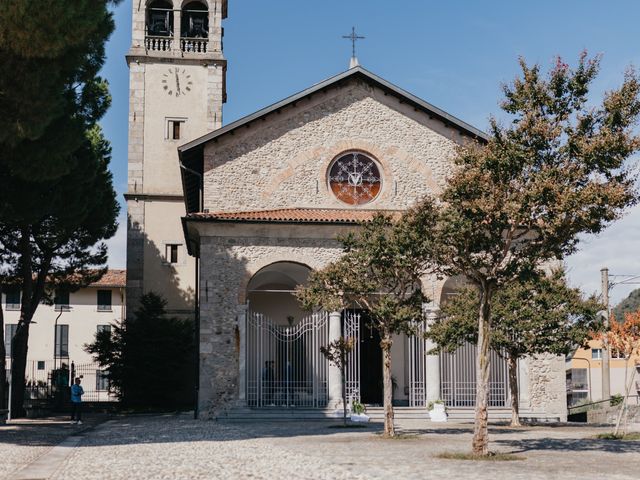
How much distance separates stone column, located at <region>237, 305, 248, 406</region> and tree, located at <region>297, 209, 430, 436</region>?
244 inches

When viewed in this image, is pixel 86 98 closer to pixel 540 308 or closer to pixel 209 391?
pixel 209 391

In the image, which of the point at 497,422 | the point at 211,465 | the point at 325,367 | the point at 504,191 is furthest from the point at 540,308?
the point at 211,465

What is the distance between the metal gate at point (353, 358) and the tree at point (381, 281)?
22.0 feet

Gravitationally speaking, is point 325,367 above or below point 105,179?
below

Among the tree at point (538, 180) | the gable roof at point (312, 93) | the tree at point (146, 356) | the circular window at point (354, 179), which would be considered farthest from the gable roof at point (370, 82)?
the tree at point (538, 180)

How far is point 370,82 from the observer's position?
29531 millimetres

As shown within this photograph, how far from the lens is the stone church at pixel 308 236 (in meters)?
26.8

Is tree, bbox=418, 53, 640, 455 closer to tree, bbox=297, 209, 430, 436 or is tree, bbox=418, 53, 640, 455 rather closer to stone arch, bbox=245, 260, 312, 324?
tree, bbox=297, 209, 430, 436

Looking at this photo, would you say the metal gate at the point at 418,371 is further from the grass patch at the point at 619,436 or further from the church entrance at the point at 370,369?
the grass patch at the point at 619,436

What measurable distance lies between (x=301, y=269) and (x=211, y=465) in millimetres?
15712

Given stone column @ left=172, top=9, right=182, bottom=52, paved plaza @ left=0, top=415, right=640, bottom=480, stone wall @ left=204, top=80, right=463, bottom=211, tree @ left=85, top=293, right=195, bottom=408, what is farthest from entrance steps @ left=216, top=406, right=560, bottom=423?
stone column @ left=172, top=9, right=182, bottom=52

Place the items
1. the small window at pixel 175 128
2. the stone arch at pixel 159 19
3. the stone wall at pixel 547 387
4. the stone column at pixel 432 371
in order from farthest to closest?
the stone arch at pixel 159 19, the small window at pixel 175 128, the stone wall at pixel 547 387, the stone column at pixel 432 371

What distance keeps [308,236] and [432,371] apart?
5.63m

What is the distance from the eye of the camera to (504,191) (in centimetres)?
1445
